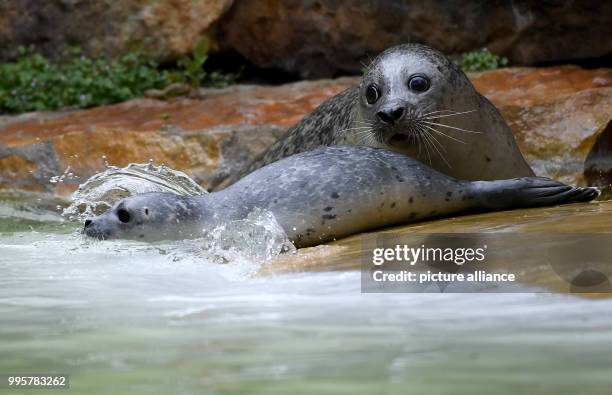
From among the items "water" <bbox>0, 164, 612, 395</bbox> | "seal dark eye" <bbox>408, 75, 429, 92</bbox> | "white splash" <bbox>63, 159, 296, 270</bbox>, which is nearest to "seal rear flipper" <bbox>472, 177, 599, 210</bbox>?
"water" <bbox>0, 164, 612, 395</bbox>

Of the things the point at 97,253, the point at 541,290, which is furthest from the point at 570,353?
Result: the point at 97,253

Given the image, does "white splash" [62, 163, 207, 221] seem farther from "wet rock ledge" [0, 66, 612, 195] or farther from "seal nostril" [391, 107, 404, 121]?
"seal nostril" [391, 107, 404, 121]

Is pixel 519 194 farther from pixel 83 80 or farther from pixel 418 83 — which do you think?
pixel 83 80

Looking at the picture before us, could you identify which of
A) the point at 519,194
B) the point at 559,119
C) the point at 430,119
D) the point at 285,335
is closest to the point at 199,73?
the point at 559,119

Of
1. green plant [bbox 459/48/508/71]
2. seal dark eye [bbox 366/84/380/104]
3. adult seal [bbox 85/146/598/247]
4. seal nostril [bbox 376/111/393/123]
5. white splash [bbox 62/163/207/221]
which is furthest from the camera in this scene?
Result: green plant [bbox 459/48/508/71]

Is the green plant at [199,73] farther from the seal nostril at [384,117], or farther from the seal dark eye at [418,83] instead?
the seal nostril at [384,117]

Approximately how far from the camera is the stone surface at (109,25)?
9.74m

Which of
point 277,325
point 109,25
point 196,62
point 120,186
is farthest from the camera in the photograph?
point 109,25

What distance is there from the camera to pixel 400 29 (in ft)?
30.2

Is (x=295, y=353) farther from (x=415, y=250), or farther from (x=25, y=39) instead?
(x=25, y=39)

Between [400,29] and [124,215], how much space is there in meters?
4.79

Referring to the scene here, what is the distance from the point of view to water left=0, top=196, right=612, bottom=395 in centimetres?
220

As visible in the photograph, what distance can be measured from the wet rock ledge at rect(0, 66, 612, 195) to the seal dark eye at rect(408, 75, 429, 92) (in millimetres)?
1925

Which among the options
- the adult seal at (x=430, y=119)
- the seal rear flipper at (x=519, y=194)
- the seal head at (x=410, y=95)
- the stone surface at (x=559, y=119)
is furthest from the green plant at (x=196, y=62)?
the seal rear flipper at (x=519, y=194)
